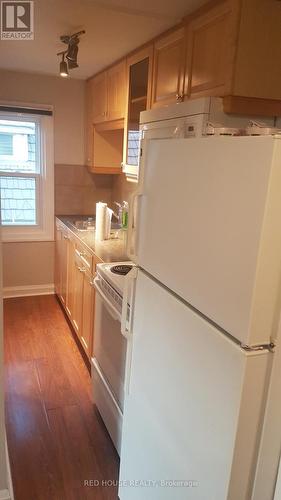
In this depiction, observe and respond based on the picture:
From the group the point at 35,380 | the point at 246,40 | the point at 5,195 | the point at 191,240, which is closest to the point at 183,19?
the point at 246,40

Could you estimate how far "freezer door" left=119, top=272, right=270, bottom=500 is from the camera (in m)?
0.92

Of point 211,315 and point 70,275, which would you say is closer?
point 211,315

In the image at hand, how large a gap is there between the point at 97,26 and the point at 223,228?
186cm

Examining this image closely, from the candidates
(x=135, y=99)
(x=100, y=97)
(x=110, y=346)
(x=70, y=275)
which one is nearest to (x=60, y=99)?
(x=100, y=97)

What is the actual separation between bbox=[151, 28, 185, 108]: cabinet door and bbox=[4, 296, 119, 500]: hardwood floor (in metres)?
1.94

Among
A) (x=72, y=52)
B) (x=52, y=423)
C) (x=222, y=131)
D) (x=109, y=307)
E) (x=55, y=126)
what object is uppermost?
(x=72, y=52)

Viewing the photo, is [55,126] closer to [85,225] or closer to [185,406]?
[85,225]

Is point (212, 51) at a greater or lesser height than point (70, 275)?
greater

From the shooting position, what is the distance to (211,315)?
988mm

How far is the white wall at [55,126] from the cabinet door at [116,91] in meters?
0.90

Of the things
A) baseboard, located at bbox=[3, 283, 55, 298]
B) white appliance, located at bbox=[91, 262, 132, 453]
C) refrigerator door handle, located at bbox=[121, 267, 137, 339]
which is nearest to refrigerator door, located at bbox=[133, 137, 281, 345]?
refrigerator door handle, located at bbox=[121, 267, 137, 339]

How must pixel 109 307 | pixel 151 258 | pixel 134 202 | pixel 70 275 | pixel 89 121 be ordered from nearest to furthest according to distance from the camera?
pixel 151 258, pixel 134 202, pixel 109 307, pixel 70 275, pixel 89 121

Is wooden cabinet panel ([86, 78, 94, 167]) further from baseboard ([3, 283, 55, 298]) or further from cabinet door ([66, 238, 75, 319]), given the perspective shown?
baseboard ([3, 283, 55, 298])

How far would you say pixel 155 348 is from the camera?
1312 millimetres
